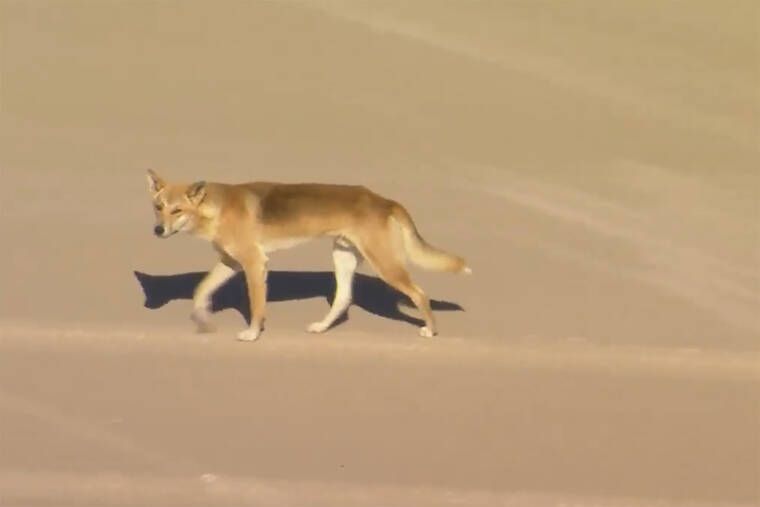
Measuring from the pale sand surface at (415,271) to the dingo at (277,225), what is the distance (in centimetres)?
29

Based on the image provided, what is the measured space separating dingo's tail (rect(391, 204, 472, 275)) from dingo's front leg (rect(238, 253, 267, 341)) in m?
0.78

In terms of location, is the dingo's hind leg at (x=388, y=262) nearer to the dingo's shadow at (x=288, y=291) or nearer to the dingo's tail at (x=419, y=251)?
the dingo's tail at (x=419, y=251)

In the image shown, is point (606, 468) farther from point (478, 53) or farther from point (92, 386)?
point (478, 53)

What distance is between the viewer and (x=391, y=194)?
37.6 feet

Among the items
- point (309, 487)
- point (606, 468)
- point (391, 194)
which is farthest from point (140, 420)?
point (391, 194)

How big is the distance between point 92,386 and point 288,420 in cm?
106

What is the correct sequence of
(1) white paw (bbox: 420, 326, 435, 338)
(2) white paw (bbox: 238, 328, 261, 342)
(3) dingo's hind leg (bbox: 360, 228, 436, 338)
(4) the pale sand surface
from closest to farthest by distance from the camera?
(4) the pale sand surface < (2) white paw (bbox: 238, 328, 261, 342) < (3) dingo's hind leg (bbox: 360, 228, 436, 338) < (1) white paw (bbox: 420, 326, 435, 338)

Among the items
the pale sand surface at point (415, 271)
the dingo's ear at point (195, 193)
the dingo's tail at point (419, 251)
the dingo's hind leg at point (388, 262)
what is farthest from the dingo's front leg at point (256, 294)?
the dingo's tail at point (419, 251)

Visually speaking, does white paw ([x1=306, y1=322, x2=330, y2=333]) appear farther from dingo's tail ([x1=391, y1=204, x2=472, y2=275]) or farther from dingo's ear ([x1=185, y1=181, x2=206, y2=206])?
dingo's ear ([x1=185, y1=181, x2=206, y2=206])

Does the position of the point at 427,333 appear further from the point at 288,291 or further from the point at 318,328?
the point at 288,291

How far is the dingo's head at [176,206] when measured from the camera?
7.86m

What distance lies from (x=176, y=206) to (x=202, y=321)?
2.17 ft

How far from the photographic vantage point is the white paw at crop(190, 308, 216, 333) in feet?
26.3

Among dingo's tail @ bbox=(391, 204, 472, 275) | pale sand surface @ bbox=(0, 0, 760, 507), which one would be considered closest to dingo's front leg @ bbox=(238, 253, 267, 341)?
pale sand surface @ bbox=(0, 0, 760, 507)
